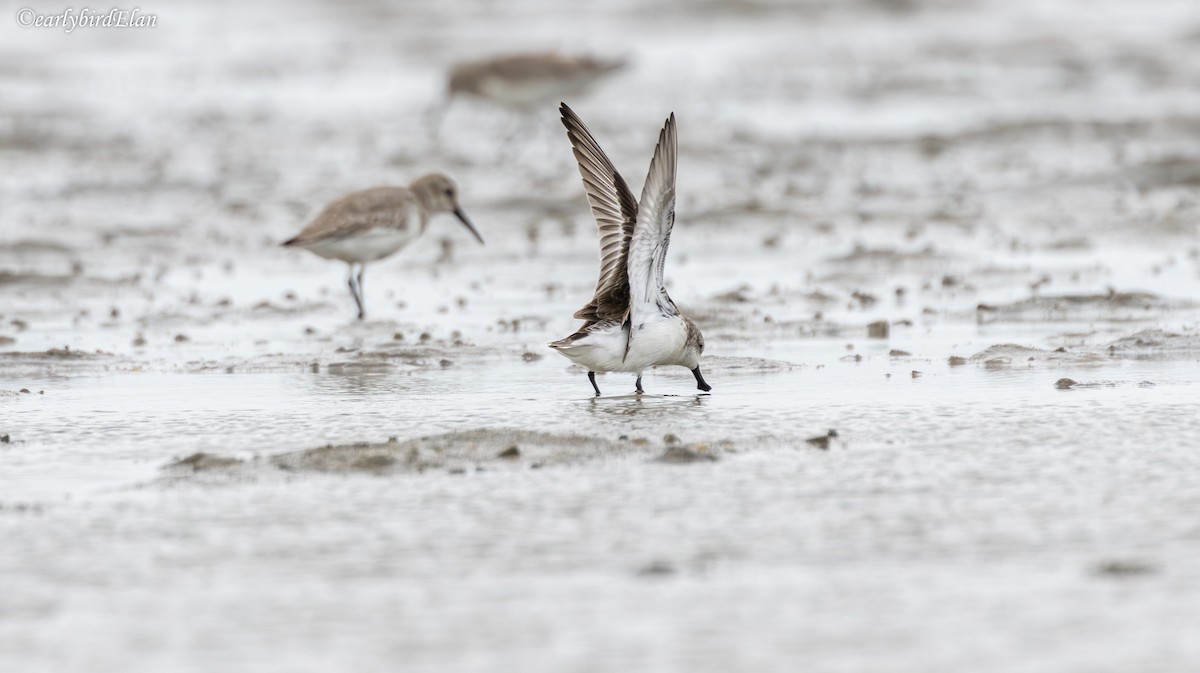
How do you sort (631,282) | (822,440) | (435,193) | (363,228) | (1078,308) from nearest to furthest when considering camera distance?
(822,440) < (631,282) < (1078,308) < (363,228) < (435,193)

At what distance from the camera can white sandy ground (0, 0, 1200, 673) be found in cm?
387

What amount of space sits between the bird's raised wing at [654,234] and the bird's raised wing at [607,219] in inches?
3.4

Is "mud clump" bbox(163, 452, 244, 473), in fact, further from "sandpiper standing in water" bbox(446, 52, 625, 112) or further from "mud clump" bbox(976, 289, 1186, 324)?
"sandpiper standing in water" bbox(446, 52, 625, 112)

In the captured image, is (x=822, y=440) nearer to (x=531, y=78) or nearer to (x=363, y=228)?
(x=363, y=228)

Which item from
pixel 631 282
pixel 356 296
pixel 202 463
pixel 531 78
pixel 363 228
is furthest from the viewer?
pixel 531 78

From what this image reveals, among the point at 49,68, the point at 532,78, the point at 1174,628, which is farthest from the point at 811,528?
the point at 49,68

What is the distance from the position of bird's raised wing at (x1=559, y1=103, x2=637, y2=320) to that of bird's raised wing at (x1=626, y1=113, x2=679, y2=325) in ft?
0.29

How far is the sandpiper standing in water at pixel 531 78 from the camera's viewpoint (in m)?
18.4

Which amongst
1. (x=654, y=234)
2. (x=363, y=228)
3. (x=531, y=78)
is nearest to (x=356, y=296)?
(x=363, y=228)

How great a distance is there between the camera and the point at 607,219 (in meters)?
7.29

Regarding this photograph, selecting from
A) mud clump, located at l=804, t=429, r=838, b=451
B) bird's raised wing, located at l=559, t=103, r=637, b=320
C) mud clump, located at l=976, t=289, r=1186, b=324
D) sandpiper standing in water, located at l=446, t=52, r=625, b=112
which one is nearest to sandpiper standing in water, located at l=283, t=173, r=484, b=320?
bird's raised wing, located at l=559, t=103, r=637, b=320

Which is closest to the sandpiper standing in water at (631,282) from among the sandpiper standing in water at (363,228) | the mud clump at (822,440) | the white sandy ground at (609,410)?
the white sandy ground at (609,410)

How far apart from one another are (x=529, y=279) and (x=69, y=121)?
10291mm

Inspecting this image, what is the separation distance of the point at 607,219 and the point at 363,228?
3.54m
